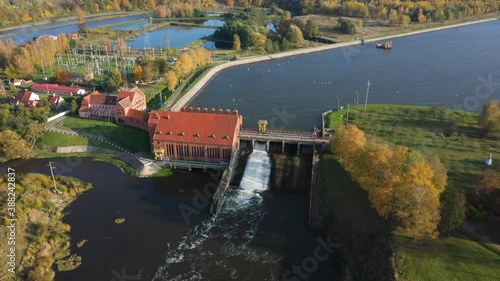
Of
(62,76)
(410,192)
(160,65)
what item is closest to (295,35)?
(160,65)

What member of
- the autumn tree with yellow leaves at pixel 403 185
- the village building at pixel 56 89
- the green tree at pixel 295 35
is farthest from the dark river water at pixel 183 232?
the green tree at pixel 295 35

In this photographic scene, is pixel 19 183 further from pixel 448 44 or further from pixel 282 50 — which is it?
pixel 448 44

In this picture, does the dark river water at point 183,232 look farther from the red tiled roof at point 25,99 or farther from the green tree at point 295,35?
the green tree at point 295,35

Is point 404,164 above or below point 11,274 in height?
above

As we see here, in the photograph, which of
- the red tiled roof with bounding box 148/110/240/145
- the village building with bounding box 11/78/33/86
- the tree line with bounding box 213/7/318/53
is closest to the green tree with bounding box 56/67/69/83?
the village building with bounding box 11/78/33/86

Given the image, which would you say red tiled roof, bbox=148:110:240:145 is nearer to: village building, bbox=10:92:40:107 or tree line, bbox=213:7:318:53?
village building, bbox=10:92:40:107

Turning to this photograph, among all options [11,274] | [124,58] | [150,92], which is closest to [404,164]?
[11,274]

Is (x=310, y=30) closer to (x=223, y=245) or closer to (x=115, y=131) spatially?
(x=115, y=131)
